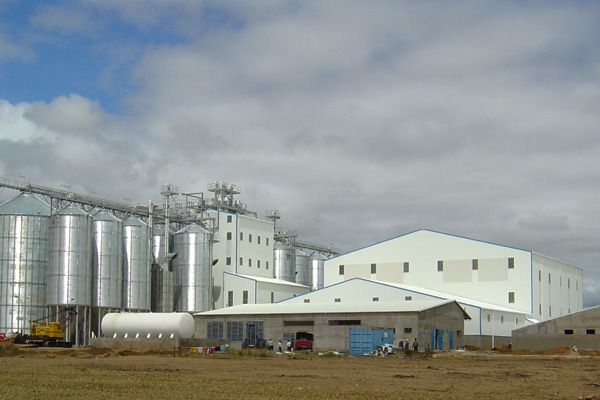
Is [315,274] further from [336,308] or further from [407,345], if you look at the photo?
[407,345]

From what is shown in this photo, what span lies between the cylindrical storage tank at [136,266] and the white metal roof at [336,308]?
7.17 m

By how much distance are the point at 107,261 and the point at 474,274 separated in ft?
128

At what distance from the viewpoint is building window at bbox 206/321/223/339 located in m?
73.6

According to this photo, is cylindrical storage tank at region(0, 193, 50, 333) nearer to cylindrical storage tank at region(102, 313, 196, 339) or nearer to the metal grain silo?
the metal grain silo

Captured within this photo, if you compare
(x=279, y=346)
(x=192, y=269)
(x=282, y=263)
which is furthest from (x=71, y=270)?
(x=282, y=263)

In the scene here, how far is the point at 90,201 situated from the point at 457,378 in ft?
174

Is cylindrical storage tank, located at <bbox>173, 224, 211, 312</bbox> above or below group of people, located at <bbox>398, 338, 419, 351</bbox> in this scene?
above

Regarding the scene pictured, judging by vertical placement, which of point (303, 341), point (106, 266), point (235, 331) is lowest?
point (303, 341)

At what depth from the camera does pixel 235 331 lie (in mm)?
72625

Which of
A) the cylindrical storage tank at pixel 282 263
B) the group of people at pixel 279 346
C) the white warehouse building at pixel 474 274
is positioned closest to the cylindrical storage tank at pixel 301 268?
the cylindrical storage tank at pixel 282 263

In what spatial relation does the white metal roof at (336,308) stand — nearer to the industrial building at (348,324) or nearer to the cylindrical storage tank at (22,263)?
the industrial building at (348,324)

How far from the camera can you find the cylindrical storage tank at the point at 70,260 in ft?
222

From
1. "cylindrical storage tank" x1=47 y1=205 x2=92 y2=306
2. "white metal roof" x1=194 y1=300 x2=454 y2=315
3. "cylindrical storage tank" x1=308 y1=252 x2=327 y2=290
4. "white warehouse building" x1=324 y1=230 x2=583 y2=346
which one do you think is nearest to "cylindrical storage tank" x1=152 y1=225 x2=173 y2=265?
"white metal roof" x1=194 y1=300 x2=454 y2=315

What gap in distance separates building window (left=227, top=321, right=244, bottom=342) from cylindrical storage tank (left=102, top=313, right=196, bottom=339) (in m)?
9.33
